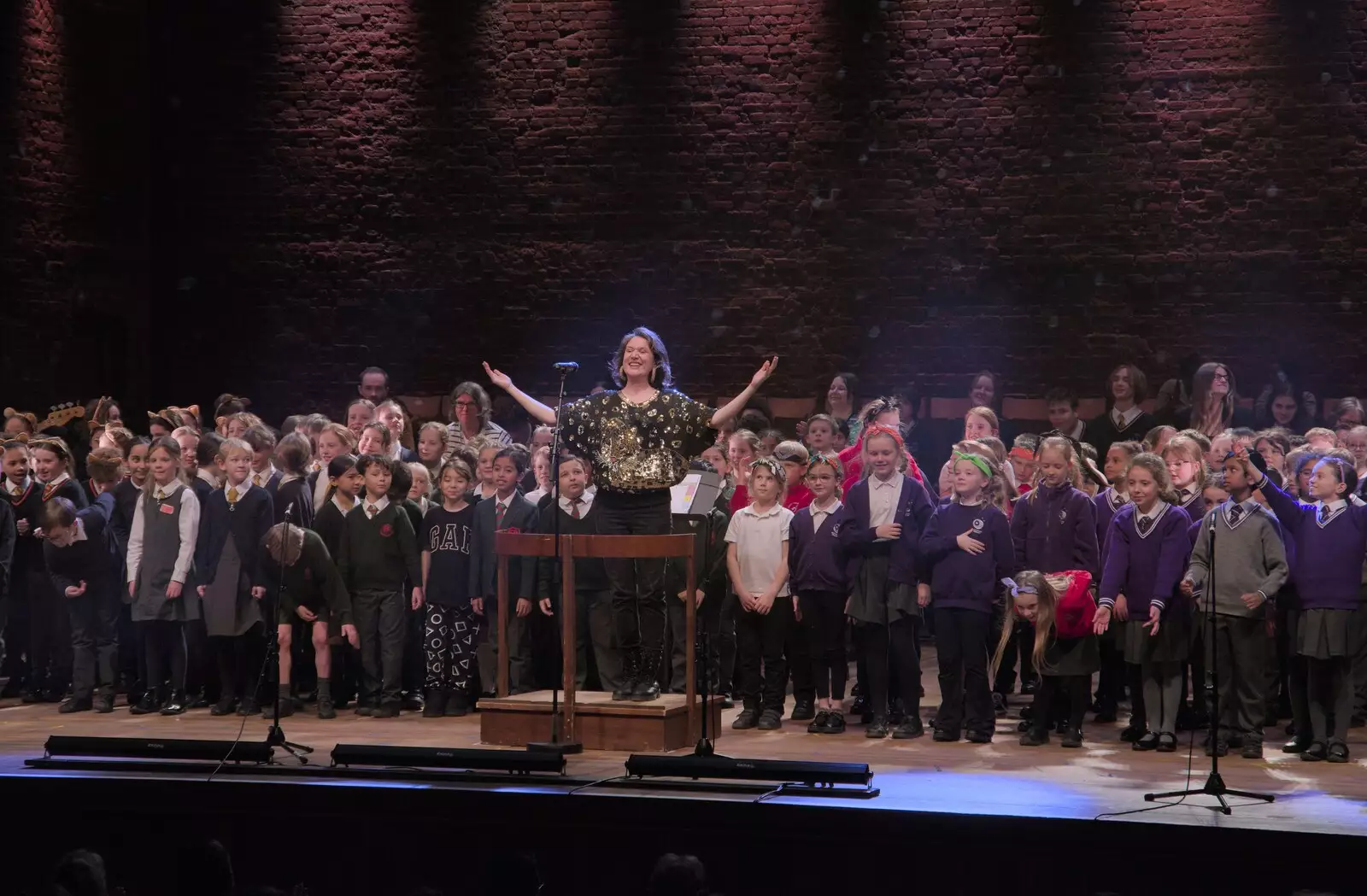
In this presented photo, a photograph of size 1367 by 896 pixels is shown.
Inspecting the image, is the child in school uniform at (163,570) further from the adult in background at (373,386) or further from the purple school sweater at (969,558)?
the purple school sweater at (969,558)

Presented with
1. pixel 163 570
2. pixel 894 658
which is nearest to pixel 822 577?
pixel 894 658

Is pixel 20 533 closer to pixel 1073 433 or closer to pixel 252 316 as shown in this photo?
pixel 252 316

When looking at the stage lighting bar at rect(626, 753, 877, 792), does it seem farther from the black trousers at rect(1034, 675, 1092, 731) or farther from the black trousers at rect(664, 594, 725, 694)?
the black trousers at rect(1034, 675, 1092, 731)

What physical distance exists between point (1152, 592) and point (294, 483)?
403cm

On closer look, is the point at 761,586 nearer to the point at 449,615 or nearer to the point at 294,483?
the point at 449,615

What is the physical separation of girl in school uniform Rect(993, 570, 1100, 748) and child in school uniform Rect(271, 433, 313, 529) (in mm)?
3373

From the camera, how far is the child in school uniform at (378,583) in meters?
7.30

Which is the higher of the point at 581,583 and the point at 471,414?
the point at 471,414

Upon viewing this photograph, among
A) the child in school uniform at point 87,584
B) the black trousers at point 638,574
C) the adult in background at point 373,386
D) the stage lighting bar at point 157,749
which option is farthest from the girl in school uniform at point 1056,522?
the adult in background at point 373,386

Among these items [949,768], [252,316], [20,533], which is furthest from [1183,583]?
[252,316]

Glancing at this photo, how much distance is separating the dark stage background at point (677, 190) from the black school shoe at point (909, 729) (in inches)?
183

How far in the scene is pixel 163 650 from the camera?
7.52 metres

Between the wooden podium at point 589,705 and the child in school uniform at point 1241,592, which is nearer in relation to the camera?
the wooden podium at point 589,705

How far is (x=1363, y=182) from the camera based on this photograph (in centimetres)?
1022
